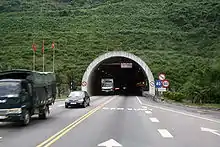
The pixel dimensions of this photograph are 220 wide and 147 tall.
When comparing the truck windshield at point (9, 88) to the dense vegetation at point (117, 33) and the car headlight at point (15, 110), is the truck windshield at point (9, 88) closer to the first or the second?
the car headlight at point (15, 110)

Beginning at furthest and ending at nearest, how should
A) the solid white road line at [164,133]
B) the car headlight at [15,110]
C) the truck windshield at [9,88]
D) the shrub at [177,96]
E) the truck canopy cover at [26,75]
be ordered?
the shrub at [177,96] → the truck canopy cover at [26,75] → the truck windshield at [9,88] → the car headlight at [15,110] → the solid white road line at [164,133]

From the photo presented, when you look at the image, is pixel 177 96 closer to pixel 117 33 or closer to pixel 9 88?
pixel 9 88

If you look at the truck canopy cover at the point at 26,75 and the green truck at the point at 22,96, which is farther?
the truck canopy cover at the point at 26,75

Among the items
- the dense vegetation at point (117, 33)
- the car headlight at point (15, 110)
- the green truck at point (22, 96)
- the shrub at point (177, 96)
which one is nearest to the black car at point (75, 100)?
the green truck at point (22, 96)

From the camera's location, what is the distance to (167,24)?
114 metres

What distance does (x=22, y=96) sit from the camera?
59.8ft

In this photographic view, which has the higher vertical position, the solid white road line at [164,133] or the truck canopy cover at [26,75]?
the truck canopy cover at [26,75]

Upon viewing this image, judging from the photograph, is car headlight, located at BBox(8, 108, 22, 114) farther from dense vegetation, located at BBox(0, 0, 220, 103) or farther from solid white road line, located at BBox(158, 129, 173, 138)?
dense vegetation, located at BBox(0, 0, 220, 103)

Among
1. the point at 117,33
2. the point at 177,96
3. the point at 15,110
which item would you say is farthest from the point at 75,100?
the point at 117,33

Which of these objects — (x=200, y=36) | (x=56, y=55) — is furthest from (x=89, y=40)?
(x=200, y=36)

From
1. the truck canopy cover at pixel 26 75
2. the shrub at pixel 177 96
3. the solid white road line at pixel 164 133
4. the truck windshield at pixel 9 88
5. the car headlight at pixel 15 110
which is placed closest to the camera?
the solid white road line at pixel 164 133

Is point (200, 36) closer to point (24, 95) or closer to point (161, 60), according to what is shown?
point (161, 60)

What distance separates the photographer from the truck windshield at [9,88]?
18.2 m

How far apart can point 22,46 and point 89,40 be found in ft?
52.2
